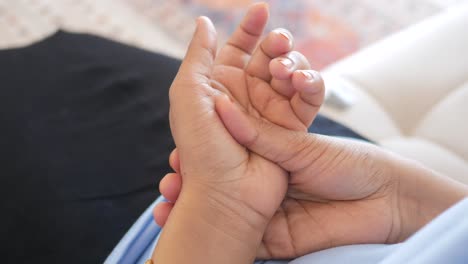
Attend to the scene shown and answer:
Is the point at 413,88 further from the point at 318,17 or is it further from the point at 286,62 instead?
the point at 318,17

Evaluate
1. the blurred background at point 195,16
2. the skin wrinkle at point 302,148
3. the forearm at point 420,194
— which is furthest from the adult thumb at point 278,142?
the blurred background at point 195,16

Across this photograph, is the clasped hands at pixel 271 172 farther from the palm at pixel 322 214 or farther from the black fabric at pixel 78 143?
the black fabric at pixel 78 143

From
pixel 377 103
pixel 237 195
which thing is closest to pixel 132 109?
pixel 237 195

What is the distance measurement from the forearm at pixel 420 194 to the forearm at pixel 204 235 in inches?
7.4

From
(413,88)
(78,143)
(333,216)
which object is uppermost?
(413,88)

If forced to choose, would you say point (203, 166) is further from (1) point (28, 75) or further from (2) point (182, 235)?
(1) point (28, 75)

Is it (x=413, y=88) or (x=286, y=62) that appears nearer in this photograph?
(x=286, y=62)

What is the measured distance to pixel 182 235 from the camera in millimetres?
455

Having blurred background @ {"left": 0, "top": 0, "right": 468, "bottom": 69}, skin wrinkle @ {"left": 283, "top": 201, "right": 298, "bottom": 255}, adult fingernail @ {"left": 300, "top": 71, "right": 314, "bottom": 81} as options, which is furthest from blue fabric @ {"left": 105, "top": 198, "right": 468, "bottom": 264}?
blurred background @ {"left": 0, "top": 0, "right": 468, "bottom": 69}

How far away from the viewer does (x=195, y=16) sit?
4.71 feet

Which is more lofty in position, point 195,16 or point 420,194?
point 420,194

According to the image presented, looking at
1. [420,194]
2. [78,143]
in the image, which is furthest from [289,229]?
[78,143]

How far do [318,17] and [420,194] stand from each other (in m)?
1.05

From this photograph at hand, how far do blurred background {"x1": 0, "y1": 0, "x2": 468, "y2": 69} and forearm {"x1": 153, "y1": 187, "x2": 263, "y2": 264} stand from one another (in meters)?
0.94
